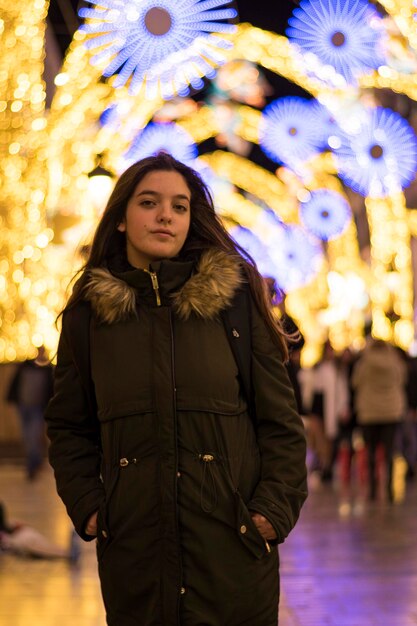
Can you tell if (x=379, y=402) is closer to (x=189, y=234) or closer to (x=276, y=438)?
(x=189, y=234)

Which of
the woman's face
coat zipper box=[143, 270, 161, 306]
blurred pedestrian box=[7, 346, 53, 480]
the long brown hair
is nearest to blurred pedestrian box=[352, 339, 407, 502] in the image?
blurred pedestrian box=[7, 346, 53, 480]

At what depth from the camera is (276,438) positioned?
337 cm

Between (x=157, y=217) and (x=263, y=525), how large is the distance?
0.92 m

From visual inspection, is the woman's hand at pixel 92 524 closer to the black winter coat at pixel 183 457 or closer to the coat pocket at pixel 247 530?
the black winter coat at pixel 183 457

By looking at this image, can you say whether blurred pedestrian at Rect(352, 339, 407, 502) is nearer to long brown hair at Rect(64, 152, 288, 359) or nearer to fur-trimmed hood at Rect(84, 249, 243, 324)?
long brown hair at Rect(64, 152, 288, 359)

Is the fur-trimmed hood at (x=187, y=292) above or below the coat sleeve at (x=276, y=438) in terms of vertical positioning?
above

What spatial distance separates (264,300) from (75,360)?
0.57m

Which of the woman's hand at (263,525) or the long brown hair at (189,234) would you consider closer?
the woman's hand at (263,525)

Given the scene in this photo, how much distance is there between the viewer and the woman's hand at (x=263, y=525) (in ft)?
10.6

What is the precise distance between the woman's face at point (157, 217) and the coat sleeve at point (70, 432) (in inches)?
12.5

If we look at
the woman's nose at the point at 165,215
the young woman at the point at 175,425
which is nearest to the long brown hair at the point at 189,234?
the young woman at the point at 175,425

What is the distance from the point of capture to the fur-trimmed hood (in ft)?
10.9

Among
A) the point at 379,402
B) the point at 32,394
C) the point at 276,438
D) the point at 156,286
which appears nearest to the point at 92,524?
the point at 276,438

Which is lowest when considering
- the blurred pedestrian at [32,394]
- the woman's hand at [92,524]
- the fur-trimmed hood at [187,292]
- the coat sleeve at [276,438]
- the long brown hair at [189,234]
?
the blurred pedestrian at [32,394]
